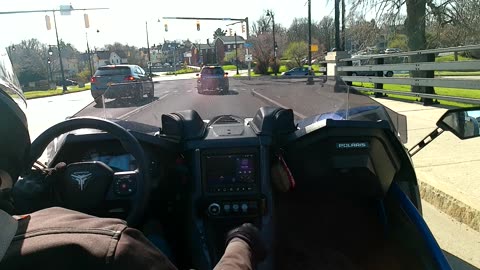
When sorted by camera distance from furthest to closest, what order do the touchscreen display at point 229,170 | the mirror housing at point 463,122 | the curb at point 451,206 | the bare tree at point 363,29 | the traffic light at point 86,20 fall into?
→ the traffic light at point 86,20 < the bare tree at point 363,29 < the curb at point 451,206 < the mirror housing at point 463,122 < the touchscreen display at point 229,170

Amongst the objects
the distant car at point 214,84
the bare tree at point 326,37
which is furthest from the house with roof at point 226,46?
the distant car at point 214,84

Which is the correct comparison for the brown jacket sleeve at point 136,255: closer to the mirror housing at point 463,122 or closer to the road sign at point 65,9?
the mirror housing at point 463,122

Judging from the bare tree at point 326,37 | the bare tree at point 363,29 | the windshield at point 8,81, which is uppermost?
the bare tree at point 326,37

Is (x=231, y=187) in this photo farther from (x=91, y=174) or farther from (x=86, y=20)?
(x=86, y=20)

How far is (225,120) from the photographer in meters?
3.04

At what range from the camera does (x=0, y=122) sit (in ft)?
3.99

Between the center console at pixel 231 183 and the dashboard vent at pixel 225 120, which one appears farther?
the dashboard vent at pixel 225 120

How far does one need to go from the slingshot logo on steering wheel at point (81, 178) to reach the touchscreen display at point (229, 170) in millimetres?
704

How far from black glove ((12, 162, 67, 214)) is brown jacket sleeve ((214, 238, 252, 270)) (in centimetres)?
89

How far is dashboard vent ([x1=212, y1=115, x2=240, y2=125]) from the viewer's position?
2.98 m

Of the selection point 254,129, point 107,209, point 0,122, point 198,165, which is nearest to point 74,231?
point 0,122

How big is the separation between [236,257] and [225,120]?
157 cm

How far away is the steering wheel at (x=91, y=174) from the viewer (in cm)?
191

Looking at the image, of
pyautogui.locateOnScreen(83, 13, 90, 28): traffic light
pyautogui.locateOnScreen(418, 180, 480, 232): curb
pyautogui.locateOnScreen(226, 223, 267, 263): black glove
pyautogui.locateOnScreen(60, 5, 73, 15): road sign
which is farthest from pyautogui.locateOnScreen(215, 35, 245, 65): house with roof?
pyautogui.locateOnScreen(226, 223, 267, 263): black glove
